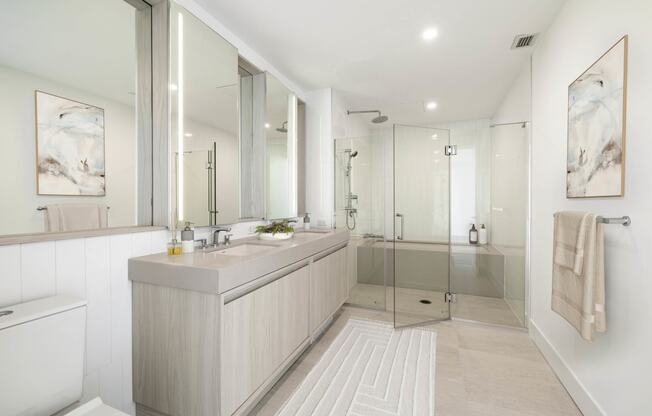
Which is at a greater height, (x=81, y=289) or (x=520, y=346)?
(x=81, y=289)

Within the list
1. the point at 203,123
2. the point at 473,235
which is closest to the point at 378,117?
the point at 473,235

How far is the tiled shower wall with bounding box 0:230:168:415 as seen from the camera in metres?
1.12

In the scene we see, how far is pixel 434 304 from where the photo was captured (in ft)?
10.4

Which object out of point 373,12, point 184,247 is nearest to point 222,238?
point 184,247

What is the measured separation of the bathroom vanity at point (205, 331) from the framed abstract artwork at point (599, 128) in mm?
1853

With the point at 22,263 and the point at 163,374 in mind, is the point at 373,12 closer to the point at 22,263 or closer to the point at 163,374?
the point at 22,263

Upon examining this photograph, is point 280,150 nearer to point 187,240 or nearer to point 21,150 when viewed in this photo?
point 187,240

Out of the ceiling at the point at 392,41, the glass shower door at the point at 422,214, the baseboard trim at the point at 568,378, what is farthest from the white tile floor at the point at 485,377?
the ceiling at the point at 392,41

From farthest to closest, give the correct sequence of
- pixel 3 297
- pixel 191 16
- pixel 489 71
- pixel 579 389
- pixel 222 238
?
1. pixel 489 71
2. pixel 222 238
3. pixel 191 16
4. pixel 579 389
5. pixel 3 297

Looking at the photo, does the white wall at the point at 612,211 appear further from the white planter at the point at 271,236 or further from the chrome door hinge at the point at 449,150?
the white planter at the point at 271,236

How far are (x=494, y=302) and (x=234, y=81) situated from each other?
3873 millimetres

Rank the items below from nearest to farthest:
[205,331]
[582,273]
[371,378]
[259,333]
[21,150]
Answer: [21,150] < [205,331] < [582,273] < [259,333] < [371,378]

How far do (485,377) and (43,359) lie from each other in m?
2.52

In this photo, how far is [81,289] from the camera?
1.29 meters
